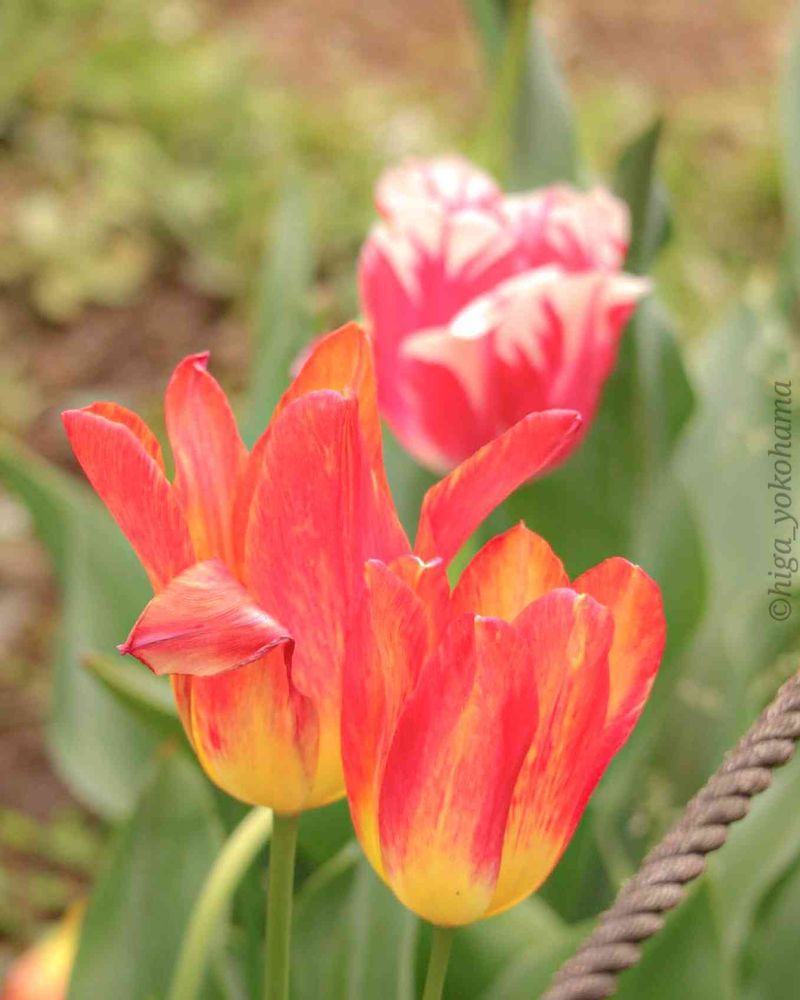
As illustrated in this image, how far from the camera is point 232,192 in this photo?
6.93 feet

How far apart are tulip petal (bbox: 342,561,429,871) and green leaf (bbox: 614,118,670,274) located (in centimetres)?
54

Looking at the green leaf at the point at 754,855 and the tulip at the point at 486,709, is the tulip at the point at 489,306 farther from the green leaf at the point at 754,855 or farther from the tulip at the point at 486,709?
the tulip at the point at 486,709

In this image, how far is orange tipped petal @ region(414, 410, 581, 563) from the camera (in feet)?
1.09

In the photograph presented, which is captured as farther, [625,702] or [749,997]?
[749,997]

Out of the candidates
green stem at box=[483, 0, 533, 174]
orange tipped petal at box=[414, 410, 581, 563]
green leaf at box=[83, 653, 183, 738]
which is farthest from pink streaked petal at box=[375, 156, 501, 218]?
orange tipped petal at box=[414, 410, 581, 563]

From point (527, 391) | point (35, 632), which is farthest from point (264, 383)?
point (35, 632)

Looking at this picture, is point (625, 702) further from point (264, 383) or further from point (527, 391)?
point (264, 383)

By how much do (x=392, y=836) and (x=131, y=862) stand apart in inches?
12.3

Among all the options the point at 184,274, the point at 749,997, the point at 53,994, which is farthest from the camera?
the point at 184,274

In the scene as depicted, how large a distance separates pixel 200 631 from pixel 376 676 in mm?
43

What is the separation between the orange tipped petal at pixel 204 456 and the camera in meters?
0.36

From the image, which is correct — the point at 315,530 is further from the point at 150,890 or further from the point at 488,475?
the point at 150,890

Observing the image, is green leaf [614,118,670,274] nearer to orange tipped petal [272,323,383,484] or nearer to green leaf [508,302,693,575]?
green leaf [508,302,693,575]

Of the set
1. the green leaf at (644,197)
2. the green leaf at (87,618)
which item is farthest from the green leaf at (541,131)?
the green leaf at (87,618)
